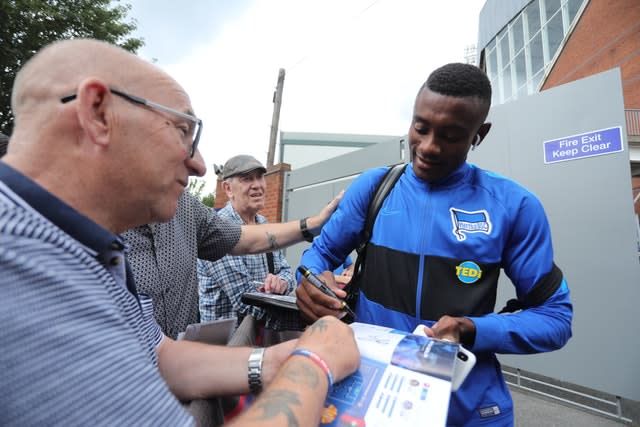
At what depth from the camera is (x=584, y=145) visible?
3479mm

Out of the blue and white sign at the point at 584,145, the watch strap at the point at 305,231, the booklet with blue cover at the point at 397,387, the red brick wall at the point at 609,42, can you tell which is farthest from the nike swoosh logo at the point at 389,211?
the red brick wall at the point at 609,42

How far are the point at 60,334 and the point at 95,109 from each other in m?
0.54

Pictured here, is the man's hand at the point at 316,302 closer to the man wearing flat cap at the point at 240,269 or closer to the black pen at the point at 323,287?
the black pen at the point at 323,287

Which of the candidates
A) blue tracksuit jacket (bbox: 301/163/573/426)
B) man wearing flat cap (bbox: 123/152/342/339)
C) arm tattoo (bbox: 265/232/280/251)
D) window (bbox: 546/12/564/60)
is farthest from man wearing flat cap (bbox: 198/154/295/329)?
window (bbox: 546/12/564/60)

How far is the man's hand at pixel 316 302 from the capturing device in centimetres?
130

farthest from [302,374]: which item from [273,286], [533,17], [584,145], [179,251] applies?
[533,17]

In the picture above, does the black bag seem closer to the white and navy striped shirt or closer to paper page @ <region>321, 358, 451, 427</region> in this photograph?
paper page @ <region>321, 358, 451, 427</region>

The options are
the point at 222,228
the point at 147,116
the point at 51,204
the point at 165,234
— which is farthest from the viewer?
the point at 222,228

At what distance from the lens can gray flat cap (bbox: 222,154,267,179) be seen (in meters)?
3.57

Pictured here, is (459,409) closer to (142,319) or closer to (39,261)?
(142,319)

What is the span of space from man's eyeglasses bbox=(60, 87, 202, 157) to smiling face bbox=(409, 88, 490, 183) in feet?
3.03

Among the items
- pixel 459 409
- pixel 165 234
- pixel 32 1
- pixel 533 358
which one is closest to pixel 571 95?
pixel 533 358

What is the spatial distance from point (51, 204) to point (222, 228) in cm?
144

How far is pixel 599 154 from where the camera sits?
3371mm
